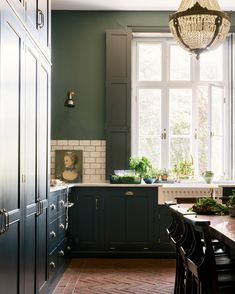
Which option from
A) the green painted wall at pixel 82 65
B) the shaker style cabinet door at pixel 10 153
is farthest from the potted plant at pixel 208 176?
the shaker style cabinet door at pixel 10 153

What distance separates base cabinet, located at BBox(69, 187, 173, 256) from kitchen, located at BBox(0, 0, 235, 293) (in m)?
0.63

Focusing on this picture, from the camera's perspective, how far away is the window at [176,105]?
7711 mm

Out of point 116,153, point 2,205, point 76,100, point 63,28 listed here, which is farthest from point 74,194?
point 2,205

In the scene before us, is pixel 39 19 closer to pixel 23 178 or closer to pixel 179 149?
pixel 23 178

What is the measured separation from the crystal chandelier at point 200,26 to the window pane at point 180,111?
2937mm

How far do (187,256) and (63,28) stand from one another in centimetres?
497

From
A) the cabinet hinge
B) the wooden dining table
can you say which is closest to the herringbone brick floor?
the wooden dining table

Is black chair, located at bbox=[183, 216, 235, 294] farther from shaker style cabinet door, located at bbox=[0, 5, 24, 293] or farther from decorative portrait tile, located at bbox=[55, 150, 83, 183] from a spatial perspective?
decorative portrait tile, located at bbox=[55, 150, 83, 183]

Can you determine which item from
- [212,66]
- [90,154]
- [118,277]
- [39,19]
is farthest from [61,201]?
[212,66]

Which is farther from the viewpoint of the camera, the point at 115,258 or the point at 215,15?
the point at 115,258

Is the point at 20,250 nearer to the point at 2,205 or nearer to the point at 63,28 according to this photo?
the point at 2,205

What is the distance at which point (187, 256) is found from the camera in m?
3.52

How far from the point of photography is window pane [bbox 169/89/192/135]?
7.76 metres

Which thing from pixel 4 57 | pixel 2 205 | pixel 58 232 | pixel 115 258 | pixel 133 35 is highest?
pixel 133 35
